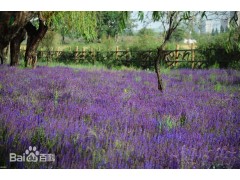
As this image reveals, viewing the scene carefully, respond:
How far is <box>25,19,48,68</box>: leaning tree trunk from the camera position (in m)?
4.39

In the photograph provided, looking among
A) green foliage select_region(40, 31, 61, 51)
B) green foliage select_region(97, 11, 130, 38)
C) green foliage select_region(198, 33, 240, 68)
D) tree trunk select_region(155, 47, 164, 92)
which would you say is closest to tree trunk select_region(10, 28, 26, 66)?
green foliage select_region(40, 31, 61, 51)

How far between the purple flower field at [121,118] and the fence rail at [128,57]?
0.51ft

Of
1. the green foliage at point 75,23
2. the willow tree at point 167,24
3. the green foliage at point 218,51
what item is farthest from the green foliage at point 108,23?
the green foliage at point 218,51

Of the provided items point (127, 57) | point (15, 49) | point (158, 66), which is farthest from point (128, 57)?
point (15, 49)

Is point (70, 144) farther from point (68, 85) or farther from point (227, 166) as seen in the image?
point (68, 85)

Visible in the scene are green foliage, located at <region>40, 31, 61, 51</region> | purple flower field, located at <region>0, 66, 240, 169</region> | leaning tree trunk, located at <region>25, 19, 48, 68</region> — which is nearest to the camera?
purple flower field, located at <region>0, 66, 240, 169</region>

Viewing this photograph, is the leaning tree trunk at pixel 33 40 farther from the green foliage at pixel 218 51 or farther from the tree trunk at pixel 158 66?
the green foliage at pixel 218 51

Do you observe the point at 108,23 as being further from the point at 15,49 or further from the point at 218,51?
the point at 218,51

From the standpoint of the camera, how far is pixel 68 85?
14.5 feet

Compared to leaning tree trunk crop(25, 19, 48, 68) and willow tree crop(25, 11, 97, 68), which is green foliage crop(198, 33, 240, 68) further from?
leaning tree trunk crop(25, 19, 48, 68)

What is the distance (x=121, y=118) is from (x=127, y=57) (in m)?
1.39

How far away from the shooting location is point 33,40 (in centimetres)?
444

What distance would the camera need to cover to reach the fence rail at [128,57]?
4410 millimetres

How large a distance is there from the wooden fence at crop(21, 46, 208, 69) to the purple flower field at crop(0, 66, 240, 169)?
153 millimetres
